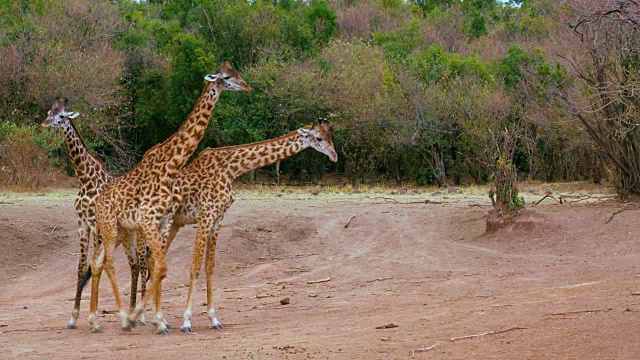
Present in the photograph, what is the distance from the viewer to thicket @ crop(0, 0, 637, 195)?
27031 millimetres

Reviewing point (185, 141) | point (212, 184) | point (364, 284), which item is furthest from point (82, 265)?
point (364, 284)

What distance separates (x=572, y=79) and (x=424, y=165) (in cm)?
502

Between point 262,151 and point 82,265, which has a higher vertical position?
point 262,151

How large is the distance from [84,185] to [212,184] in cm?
153

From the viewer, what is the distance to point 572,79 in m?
26.4

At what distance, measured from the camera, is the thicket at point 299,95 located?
88.7 ft

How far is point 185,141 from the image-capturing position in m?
10.5

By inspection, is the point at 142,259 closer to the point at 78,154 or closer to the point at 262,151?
the point at 78,154

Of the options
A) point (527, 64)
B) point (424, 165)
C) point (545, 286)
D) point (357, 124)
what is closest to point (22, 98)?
point (357, 124)

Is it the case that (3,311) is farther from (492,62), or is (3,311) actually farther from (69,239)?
(492,62)

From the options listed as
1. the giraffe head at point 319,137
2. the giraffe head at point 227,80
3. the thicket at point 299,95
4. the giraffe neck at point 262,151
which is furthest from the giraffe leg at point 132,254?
the thicket at point 299,95

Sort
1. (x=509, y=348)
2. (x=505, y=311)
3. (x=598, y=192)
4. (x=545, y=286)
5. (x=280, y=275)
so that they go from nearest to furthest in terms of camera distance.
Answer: (x=509, y=348)
(x=505, y=311)
(x=545, y=286)
(x=280, y=275)
(x=598, y=192)

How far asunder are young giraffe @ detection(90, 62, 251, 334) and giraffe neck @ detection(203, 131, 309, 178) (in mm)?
605

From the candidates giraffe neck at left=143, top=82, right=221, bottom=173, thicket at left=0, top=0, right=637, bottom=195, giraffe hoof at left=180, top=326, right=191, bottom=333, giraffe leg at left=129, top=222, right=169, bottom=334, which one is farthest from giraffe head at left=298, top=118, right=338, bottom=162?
thicket at left=0, top=0, right=637, bottom=195
